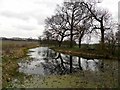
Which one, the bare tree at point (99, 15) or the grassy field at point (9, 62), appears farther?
the bare tree at point (99, 15)

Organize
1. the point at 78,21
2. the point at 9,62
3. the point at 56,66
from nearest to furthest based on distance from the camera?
1. the point at 9,62
2. the point at 56,66
3. the point at 78,21

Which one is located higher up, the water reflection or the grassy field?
the grassy field

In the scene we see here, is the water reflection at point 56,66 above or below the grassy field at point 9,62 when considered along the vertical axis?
below

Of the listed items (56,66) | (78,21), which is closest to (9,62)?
(56,66)

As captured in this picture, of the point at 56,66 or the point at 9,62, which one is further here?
the point at 56,66

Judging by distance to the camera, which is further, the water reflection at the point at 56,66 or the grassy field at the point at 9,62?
the water reflection at the point at 56,66

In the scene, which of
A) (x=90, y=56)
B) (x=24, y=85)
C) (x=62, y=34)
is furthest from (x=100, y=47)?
(x=62, y=34)

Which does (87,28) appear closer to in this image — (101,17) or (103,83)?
(101,17)

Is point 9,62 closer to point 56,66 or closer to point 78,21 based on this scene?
point 56,66

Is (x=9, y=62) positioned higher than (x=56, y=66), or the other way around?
(x=9, y=62)

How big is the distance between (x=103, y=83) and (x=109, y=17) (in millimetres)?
29735

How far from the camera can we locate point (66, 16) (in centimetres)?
6009

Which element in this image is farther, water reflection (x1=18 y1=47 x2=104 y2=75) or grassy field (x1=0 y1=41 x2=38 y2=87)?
water reflection (x1=18 y1=47 x2=104 y2=75)

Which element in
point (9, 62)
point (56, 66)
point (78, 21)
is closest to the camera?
point (9, 62)
